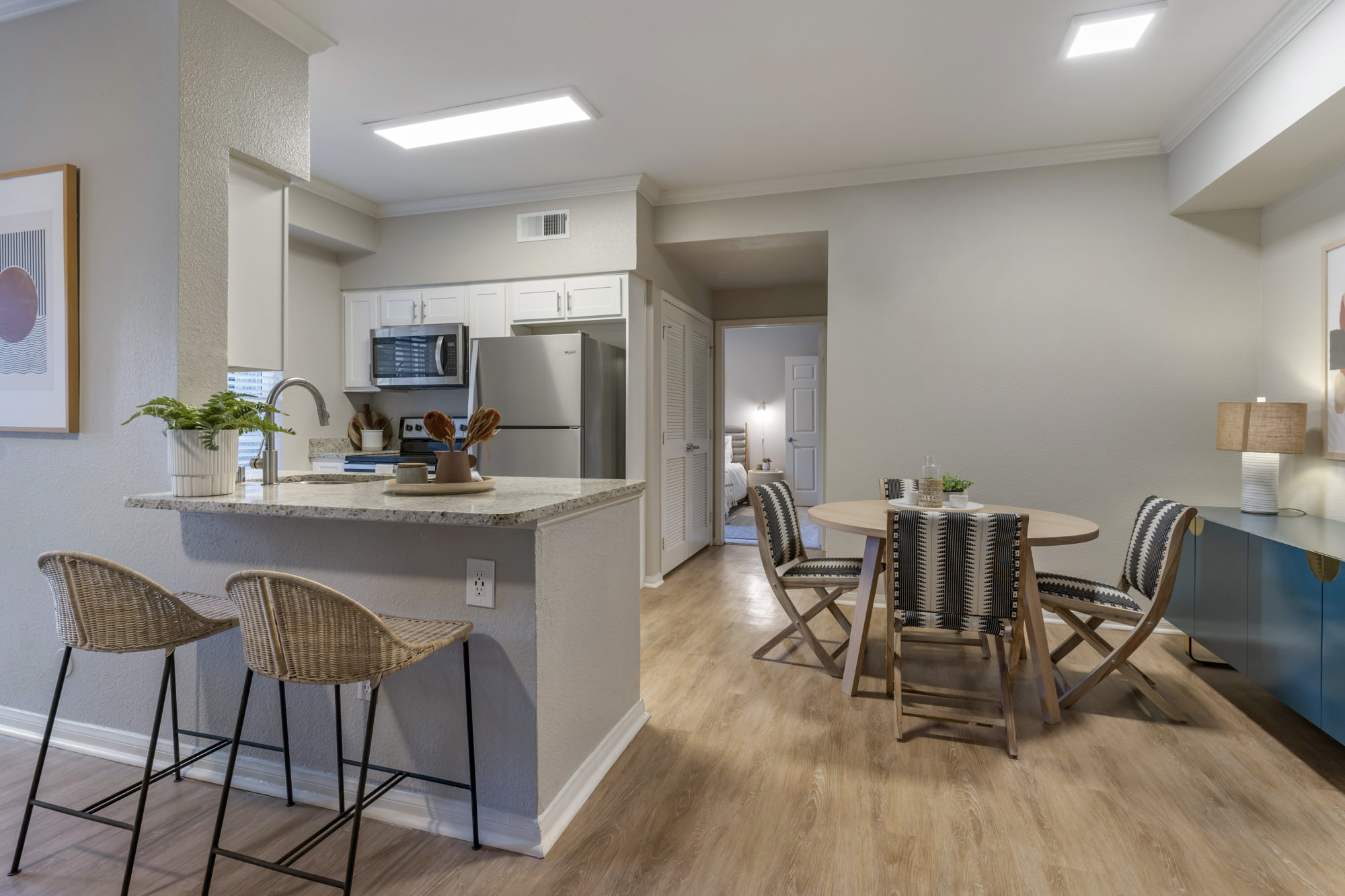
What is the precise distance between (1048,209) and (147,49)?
159 inches

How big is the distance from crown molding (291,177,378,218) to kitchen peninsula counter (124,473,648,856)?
108 inches

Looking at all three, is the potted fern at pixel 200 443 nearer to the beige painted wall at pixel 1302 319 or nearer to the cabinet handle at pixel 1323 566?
the cabinet handle at pixel 1323 566

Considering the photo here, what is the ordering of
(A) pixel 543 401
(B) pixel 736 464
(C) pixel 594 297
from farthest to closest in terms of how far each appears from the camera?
1. (B) pixel 736 464
2. (C) pixel 594 297
3. (A) pixel 543 401

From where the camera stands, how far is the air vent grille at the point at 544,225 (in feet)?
14.1

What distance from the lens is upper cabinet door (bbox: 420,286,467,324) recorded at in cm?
455

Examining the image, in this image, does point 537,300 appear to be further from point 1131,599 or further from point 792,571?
point 1131,599

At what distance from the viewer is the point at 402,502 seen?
1.78 meters

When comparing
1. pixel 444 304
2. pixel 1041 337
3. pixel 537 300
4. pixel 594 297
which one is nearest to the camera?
pixel 1041 337

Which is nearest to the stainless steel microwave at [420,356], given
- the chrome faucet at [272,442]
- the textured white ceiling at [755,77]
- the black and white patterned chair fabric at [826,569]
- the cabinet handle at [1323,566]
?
the textured white ceiling at [755,77]

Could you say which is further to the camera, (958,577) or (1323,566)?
(958,577)

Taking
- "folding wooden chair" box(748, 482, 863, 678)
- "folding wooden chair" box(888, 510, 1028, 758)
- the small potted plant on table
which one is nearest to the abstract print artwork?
"folding wooden chair" box(748, 482, 863, 678)

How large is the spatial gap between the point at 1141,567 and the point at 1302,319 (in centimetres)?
153

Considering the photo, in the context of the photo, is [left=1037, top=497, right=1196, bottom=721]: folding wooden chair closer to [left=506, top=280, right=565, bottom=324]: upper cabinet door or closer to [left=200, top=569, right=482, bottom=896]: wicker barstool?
[left=200, top=569, right=482, bottom=896]: wicker barstool

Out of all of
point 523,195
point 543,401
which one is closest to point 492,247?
point 523,195
